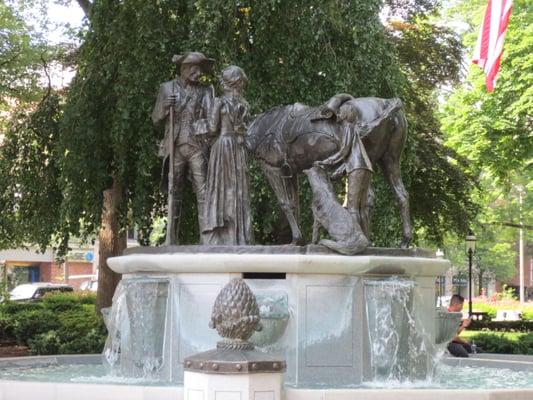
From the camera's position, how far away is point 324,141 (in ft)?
38.5

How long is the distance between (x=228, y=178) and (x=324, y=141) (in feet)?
4.05

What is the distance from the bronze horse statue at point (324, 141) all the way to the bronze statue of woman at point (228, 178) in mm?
480

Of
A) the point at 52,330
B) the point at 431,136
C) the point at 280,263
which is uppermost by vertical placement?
the point at 431,136

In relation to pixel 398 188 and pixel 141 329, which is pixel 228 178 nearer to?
pixel 141 329

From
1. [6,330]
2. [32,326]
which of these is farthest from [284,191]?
[6,330]

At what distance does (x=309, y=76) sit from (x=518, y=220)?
105 ft

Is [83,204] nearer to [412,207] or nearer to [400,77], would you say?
[400,77]

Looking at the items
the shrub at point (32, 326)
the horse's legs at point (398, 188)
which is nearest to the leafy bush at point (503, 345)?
the horse's legs at point (398, 188)

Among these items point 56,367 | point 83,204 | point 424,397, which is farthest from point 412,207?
point 424,397

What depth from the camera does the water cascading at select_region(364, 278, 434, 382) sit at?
10.8 meters

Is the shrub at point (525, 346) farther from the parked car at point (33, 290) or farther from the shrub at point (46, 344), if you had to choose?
the parked car at point (33, 290)

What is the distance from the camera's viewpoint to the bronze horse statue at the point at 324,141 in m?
11.6

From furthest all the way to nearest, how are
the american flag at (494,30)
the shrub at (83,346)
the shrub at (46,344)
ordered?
the shrub at (46,344) → the american flag at (494,30) → the shrub at (83,346)

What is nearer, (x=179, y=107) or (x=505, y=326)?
(x=179, y=107)
